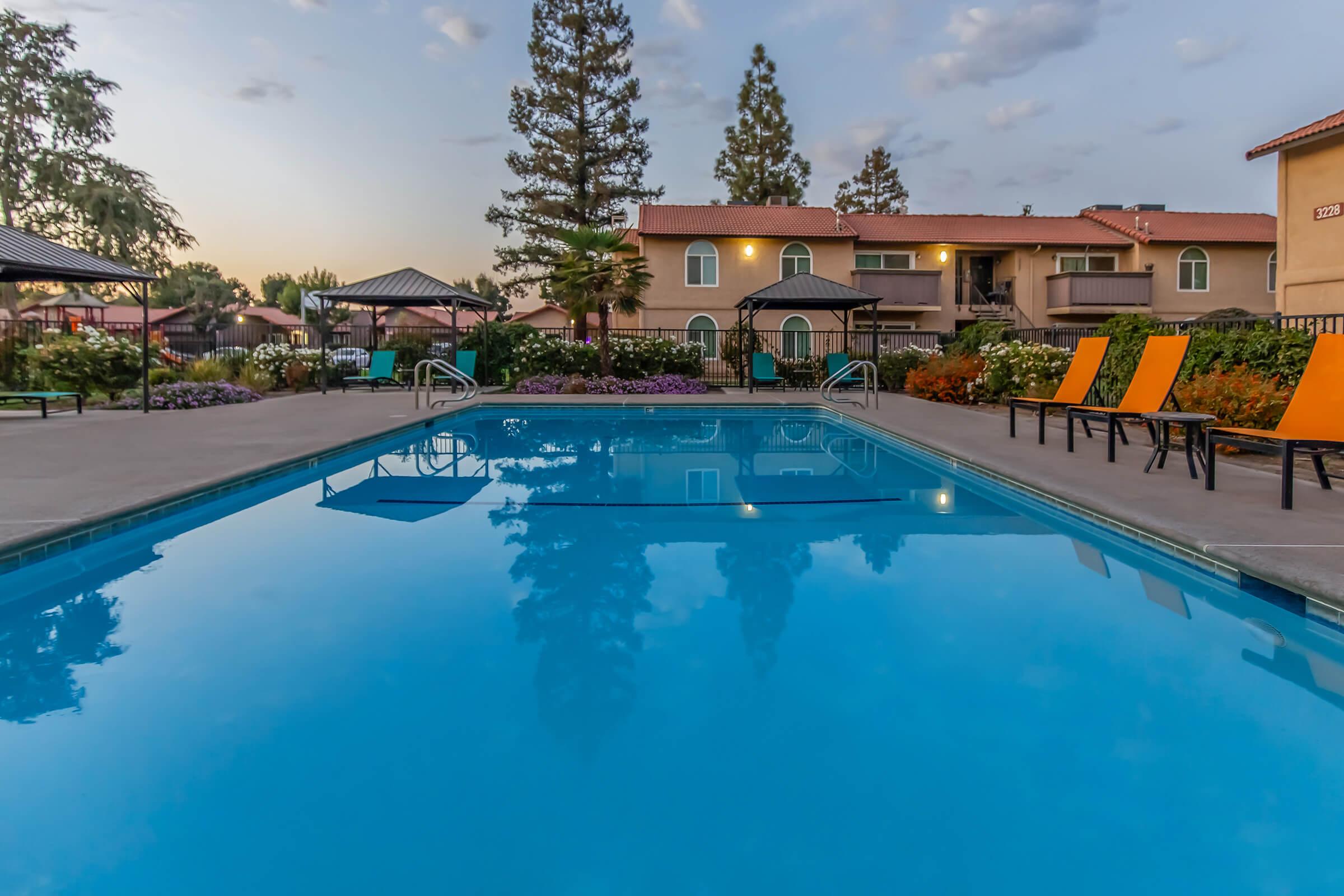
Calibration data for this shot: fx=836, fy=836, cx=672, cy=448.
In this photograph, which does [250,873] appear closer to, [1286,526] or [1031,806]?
[1031,806]

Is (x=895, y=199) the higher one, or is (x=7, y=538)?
(x=895, y=199)

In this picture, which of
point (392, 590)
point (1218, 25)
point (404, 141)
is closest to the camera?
point (392, 590)

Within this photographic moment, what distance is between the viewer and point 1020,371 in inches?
570

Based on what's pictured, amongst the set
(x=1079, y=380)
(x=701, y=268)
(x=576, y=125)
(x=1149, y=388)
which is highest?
(x=576, y=125)

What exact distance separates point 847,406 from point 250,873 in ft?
45.2

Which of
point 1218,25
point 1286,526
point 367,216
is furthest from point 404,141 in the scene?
point 1286,526

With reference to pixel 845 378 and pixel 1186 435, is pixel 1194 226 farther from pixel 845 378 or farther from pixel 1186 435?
pixel 1186 435

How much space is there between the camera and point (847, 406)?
1505 centimetres

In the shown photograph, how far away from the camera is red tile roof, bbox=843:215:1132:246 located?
27281 mm

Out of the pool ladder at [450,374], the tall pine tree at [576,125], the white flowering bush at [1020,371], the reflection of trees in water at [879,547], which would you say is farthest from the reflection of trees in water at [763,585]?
the tall pine tree at [576,125]

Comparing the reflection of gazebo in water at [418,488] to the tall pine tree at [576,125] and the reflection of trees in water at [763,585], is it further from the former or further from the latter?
the tall pine tree at [576,125]

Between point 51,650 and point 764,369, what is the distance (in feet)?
53.7

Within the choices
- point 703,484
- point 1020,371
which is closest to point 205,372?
point 703,484

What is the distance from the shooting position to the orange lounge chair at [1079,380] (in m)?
8.67
